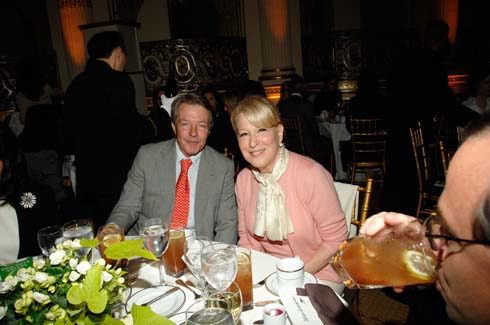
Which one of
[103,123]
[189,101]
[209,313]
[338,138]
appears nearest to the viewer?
[209,313]

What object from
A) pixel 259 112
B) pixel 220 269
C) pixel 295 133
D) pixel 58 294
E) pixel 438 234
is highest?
pixel 259 112

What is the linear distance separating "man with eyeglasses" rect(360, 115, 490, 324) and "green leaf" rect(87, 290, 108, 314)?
668 mm

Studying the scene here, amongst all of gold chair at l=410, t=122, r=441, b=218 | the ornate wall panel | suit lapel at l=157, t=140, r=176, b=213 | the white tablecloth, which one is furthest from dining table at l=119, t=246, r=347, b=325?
the ornate wall panel

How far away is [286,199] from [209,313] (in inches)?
39.1

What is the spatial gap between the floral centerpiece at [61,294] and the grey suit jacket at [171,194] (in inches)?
49.1

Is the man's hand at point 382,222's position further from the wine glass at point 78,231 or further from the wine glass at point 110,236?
the wine glass at point 78,231

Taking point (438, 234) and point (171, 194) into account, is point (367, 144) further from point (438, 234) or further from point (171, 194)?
point (438, 234)

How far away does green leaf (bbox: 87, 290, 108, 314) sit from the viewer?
81 centimetres

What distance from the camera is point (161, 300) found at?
1.24m

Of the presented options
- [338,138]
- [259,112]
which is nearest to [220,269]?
[259,112]

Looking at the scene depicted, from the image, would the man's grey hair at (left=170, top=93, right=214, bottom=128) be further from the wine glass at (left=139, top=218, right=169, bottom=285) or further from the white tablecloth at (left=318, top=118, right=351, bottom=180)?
the white tablecloth at (left=318, top=118, right=351, bottom=180)

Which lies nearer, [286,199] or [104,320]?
[104,320]

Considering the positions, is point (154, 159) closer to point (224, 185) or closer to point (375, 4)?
point (224, 185)

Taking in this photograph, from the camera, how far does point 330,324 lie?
101cm
